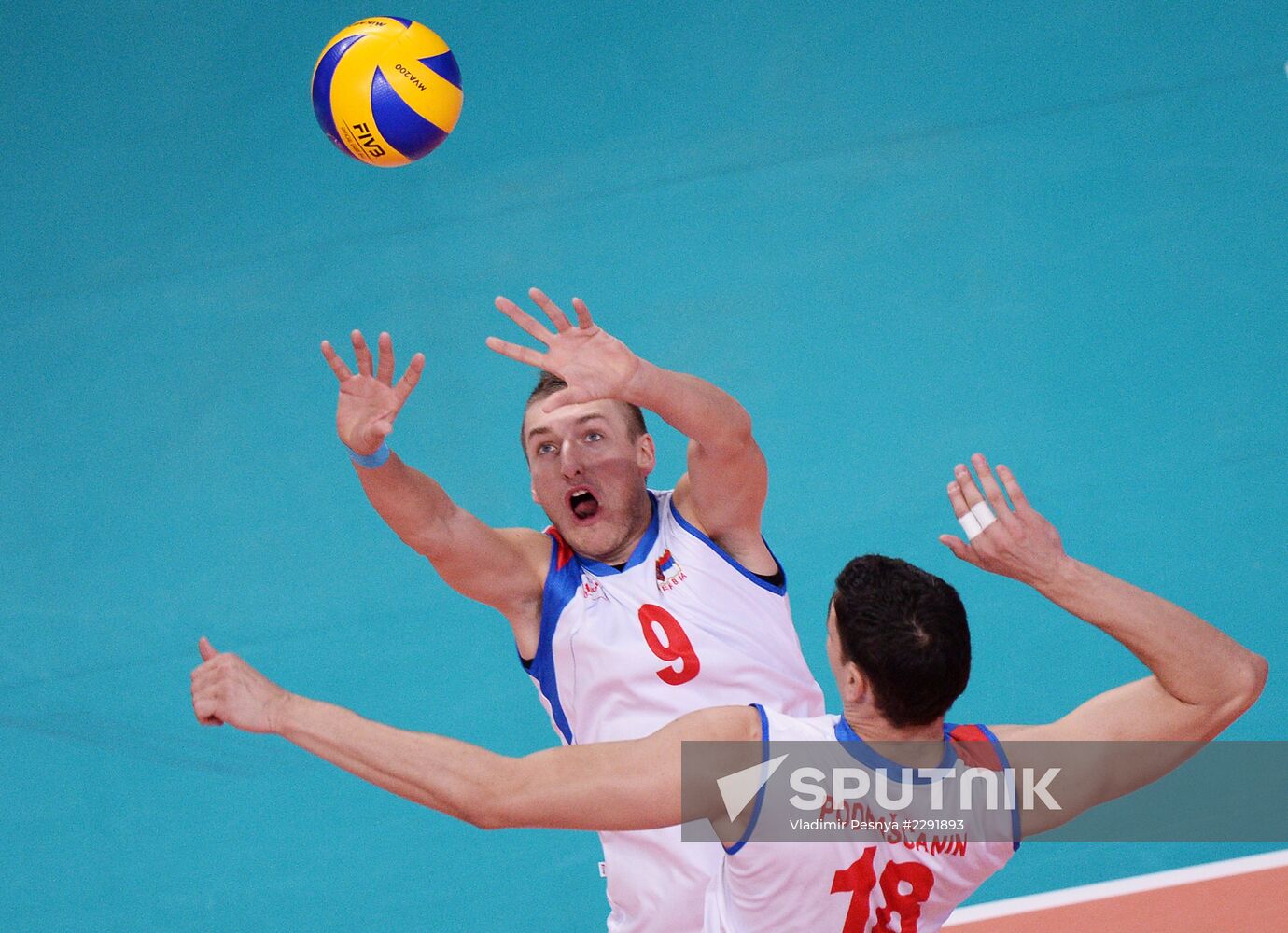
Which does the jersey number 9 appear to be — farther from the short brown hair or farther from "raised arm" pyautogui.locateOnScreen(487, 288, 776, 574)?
the short brown hair

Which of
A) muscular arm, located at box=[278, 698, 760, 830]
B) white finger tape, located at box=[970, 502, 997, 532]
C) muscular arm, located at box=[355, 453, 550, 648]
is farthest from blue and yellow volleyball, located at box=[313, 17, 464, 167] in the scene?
white finger tape, located at box=[970, 502, 997, 532]

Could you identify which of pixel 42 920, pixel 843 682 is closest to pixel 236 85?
pixel 42 920

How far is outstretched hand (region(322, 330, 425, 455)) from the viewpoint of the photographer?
385 cm

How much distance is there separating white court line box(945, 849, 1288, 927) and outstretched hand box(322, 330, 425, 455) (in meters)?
2.71

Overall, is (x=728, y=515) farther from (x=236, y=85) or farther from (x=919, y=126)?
(x=236, y=85)

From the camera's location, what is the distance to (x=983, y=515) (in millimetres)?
2709

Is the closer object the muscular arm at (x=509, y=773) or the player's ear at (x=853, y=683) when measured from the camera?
the muscular arm at (x=509, y=773)

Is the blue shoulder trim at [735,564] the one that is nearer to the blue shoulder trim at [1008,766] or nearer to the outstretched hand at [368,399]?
the outstretched hand at [368,399]

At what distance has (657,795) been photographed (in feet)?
8.52

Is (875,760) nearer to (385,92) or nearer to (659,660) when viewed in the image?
(659,660)

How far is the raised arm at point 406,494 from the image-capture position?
3871 millimetres

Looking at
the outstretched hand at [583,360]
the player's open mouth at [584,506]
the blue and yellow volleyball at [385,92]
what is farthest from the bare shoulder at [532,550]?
the blue and yellow volleyball at [385,92]

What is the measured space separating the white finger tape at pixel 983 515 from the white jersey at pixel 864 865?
48 cm

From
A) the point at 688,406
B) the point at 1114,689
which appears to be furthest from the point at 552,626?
the point at 1114,689
